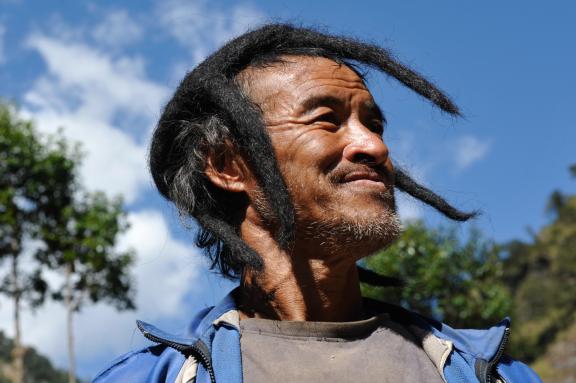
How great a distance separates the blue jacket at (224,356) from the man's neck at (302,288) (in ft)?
0.53

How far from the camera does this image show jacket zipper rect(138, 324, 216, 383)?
8.46 feet

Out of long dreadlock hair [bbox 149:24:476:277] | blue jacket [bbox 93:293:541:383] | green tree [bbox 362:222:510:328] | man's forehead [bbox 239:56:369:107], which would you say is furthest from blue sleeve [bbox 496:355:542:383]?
green tree [bbox 362:222:510:328]

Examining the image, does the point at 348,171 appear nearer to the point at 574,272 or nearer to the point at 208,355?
the point at 208,355

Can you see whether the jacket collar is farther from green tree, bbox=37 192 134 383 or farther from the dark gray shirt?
green tree, bbox=37 192 134 383

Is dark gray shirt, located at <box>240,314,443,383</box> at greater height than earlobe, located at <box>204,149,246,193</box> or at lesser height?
lesser

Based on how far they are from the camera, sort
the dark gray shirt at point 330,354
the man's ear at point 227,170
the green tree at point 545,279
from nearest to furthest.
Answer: the dark gray shirt at point 330,354
the man's ear at point 227,170
the green tree at point 545,279

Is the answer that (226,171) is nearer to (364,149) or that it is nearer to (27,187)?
(364,149)

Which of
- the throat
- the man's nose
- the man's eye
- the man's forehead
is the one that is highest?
the man's forehead

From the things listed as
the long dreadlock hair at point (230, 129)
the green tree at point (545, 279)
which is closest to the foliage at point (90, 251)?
the long dreadlock hair at point (230, 129)

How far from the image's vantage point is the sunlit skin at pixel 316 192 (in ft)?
9.77

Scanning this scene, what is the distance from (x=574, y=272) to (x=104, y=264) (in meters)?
43.7

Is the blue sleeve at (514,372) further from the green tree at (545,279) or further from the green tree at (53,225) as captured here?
the green tree at (545,279)

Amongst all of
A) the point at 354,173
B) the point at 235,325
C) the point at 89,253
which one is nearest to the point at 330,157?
the point at 354,173

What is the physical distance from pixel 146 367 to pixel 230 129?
45.3 inches
